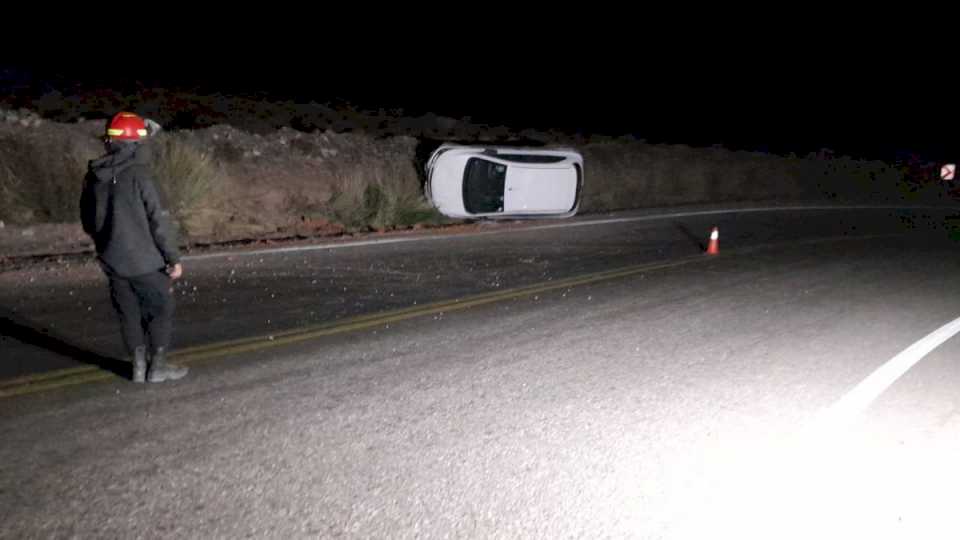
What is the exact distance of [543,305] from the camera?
31.7 ft

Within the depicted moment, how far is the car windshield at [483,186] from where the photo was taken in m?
17.3

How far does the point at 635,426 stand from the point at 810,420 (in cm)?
124

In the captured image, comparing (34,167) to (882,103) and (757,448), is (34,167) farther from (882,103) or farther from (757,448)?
(882,103)

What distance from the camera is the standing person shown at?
5.84 metres

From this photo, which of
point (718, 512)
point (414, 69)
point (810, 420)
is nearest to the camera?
point (718, 512)

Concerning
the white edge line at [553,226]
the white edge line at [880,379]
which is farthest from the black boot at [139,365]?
the white edge line at [553,226]

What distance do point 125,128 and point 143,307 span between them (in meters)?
1.25

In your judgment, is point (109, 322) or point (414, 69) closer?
point (109, 322)

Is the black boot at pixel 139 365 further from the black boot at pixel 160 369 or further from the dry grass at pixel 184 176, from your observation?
the dry grass at pixel 184 176

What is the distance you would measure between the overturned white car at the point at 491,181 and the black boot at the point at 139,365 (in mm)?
11201

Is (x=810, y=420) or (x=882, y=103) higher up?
(x=882, y=103)

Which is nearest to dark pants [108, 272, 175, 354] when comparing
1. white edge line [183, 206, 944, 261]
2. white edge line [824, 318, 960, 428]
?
white edge line [824, 318, 960, 428]

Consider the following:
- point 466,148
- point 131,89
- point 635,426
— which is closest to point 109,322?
point 635,426

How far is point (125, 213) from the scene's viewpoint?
5891mm
